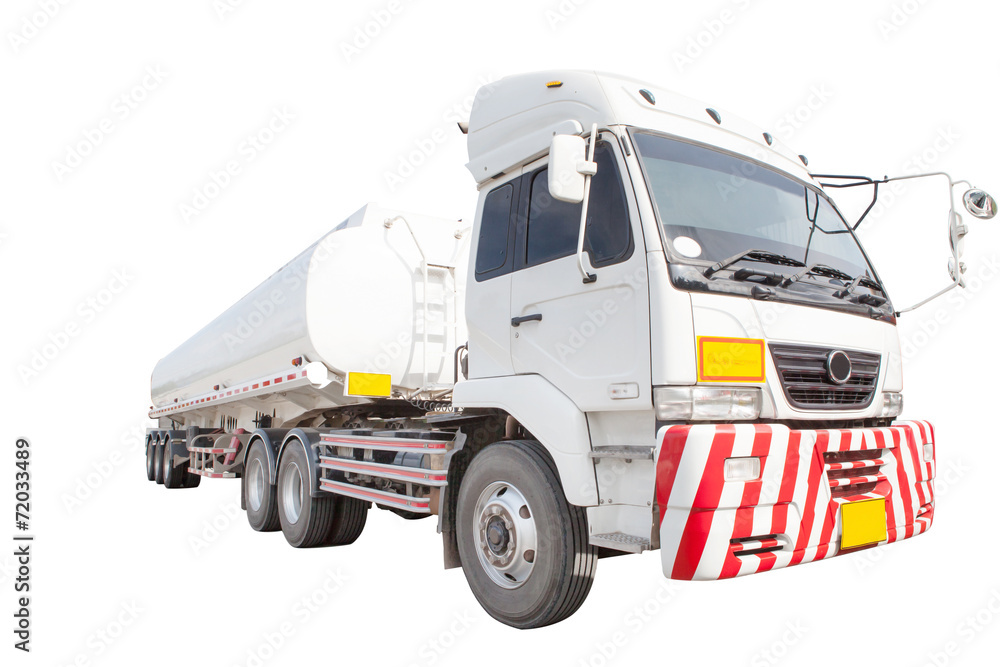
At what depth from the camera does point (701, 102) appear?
Result: 454 cm

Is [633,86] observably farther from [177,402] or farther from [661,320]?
[177,402]

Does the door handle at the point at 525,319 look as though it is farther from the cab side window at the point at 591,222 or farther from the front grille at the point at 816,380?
the front grille at the point at 816,380

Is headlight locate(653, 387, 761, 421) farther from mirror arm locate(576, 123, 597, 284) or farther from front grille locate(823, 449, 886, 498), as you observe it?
mirror arm locate(576, 123, 597, 284)

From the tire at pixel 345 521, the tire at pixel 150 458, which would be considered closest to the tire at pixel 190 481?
the tire at pixel 150 458

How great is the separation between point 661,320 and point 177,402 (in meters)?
11.1

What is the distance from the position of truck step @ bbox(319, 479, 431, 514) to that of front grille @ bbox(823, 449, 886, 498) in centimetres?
272

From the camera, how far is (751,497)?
338 centimetres

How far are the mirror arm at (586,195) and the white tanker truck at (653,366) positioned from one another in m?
0.02

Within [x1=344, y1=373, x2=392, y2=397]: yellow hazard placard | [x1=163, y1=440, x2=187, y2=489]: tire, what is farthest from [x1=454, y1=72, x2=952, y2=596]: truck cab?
[x1=163, y1=440, x2=187, y2=489]: tire

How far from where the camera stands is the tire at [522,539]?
12.6ft

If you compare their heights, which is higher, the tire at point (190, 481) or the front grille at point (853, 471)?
the front grille at point (853, 471)

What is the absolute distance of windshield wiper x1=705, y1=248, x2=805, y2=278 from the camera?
359 cm

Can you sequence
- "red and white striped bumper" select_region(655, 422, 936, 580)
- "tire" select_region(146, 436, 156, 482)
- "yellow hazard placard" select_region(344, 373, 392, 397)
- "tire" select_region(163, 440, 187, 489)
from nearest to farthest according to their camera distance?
1. "red and white striped bumper" select_region(655, 422, 936, 580)
2. "yellow hazard placard" select_region(344, 373, 392, 397)
3. "tire" select_region(163, 440, 187, 489)
4. "tire" select_region(146, 436, 156, 482)

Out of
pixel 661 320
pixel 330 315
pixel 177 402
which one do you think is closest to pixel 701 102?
pixel 661 320
